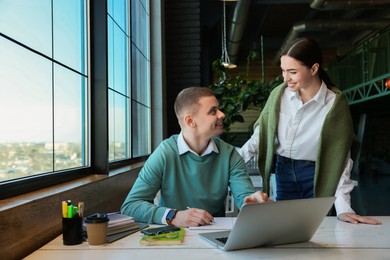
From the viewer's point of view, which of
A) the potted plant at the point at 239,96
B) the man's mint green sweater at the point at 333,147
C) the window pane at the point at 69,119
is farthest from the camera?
the potted plant at the point at 239,96

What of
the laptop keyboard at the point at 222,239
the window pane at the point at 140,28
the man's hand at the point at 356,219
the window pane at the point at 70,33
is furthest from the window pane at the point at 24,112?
the window pane at the point at 140,28

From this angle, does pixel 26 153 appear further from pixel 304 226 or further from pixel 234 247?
pixel 304 226

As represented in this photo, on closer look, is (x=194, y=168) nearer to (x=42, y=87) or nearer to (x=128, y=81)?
(x=42, y=87)

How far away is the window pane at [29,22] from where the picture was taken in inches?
62.7

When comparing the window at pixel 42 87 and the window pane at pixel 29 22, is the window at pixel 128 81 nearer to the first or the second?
the window at pixel 42 87

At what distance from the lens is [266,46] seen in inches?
575

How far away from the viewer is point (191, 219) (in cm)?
156

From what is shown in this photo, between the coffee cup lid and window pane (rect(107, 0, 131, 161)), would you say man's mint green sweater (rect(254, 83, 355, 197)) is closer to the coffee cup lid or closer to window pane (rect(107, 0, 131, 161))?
the coffee cup lid

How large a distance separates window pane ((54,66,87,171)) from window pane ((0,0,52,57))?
0.20 m

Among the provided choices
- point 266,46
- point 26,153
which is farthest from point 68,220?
point 266,46

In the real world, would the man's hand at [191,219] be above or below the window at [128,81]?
below

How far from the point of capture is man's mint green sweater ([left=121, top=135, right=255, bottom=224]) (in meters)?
1.81

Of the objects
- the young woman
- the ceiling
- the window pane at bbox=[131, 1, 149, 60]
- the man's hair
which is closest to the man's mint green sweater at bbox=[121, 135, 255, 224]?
the man's hair

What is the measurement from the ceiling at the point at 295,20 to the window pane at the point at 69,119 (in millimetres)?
5697
